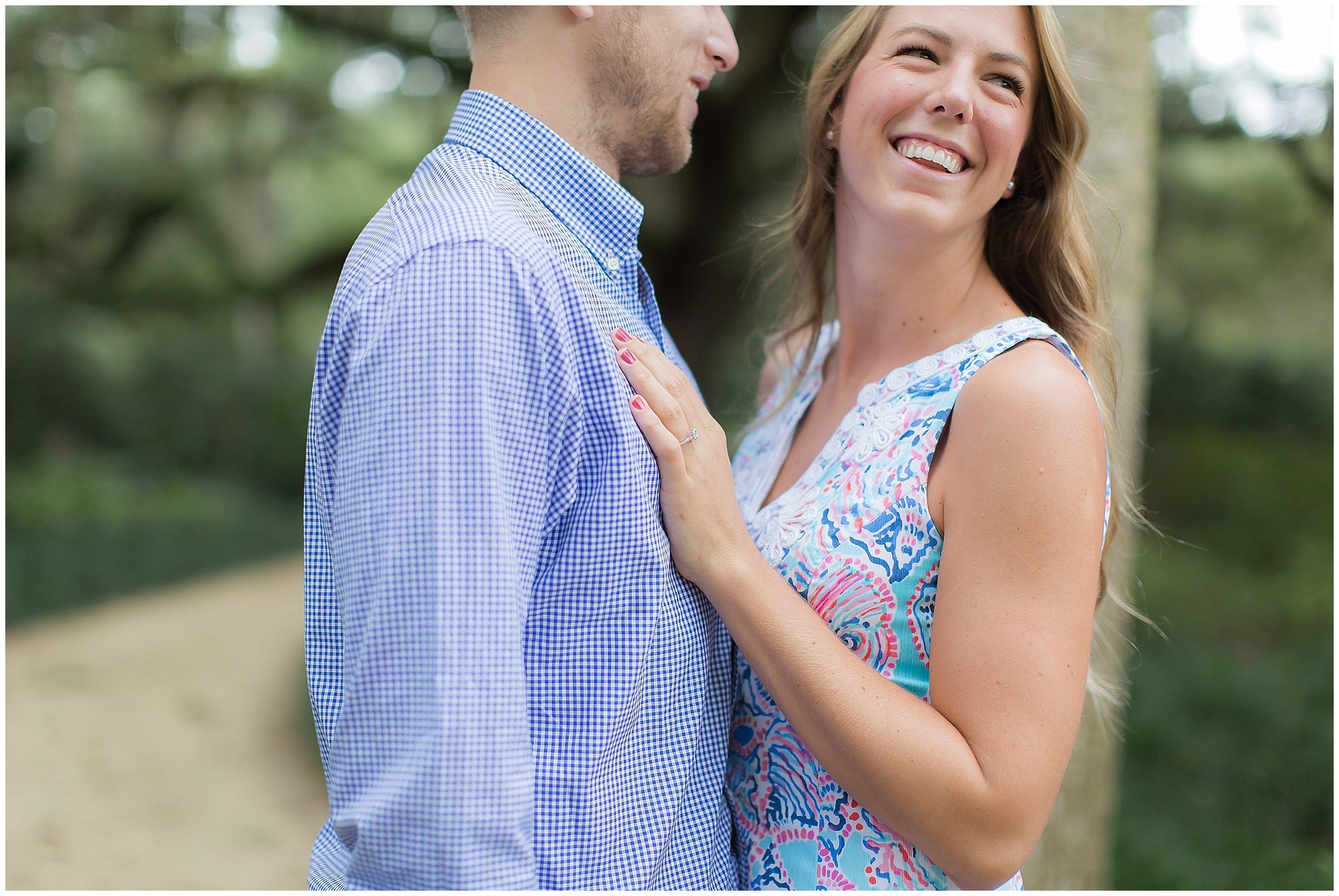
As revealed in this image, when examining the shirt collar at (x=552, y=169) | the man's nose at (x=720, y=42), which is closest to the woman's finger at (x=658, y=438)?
the shirt collar at (x=552, y=169)

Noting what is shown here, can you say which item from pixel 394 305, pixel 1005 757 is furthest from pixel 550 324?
pixel 1005 757

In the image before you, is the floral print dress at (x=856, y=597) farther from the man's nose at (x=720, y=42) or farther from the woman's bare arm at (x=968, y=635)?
the man's nose at (x=720, y=42)

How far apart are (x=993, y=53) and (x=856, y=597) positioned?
1016 mm

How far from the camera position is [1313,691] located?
7582mm

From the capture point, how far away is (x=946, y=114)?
189 centimetres

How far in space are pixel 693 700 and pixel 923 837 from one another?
15.4 inches

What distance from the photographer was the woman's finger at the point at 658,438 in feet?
4.85

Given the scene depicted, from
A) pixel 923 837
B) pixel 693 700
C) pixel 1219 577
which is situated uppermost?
pixel 693 700

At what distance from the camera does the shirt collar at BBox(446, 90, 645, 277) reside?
64.0 inches

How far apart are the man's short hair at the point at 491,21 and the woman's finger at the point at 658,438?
0.66m

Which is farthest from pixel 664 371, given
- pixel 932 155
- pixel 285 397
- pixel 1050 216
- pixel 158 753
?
pixel 285 397

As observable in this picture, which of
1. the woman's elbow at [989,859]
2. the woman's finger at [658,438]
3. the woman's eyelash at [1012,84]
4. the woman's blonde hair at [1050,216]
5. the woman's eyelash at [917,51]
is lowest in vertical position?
the woman's elbow at [989,859]

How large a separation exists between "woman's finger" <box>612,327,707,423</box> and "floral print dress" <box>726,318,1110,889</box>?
1.05ft

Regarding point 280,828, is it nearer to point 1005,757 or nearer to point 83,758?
point 83,758
